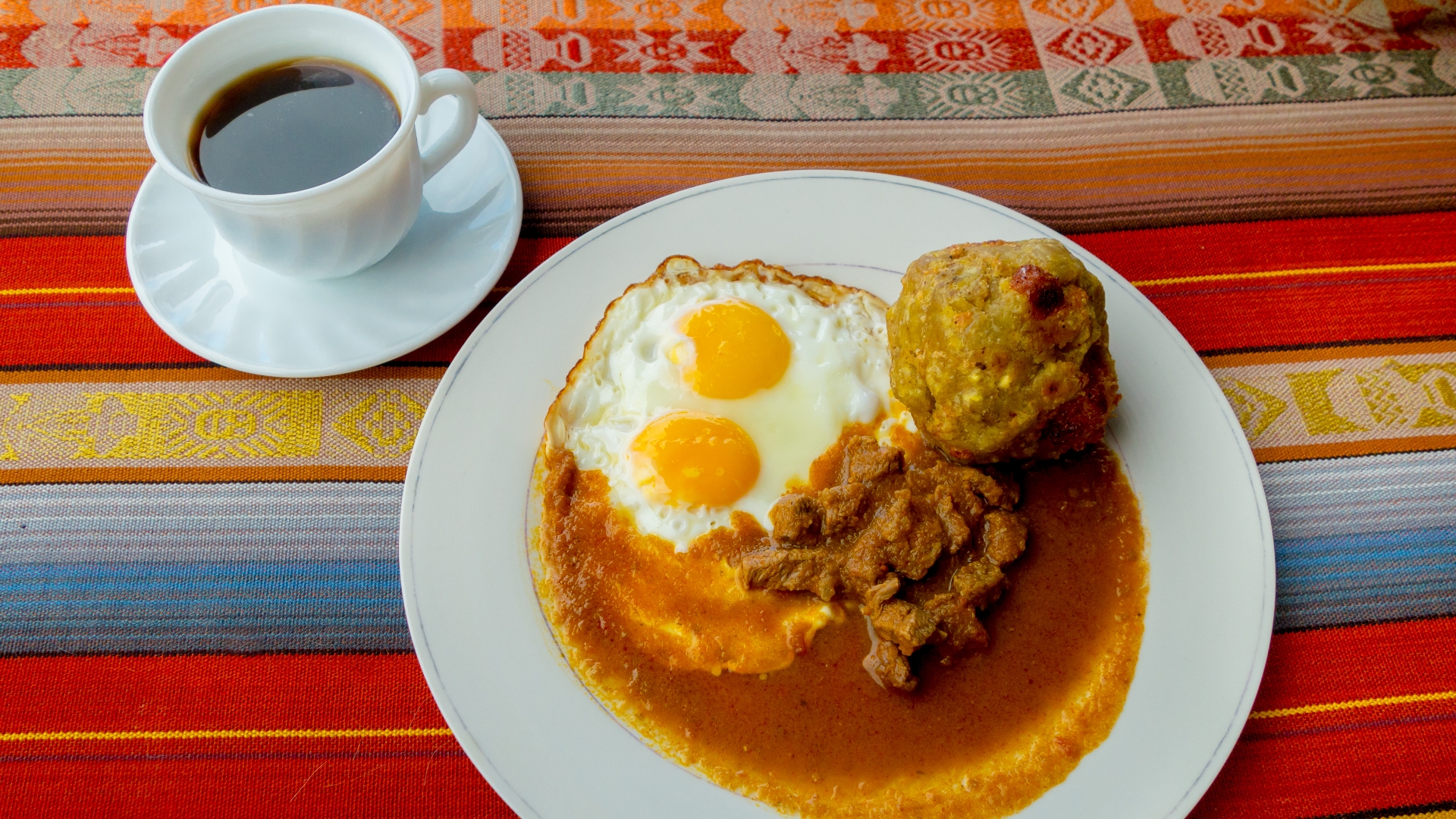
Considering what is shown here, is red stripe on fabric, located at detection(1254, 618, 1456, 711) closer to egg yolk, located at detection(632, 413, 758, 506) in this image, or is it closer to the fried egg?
the fried egg

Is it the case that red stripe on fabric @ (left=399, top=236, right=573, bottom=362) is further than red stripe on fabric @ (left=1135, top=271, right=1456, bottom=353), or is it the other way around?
red stripe on fabric @ (left=1135, top=271, right=1456, bottom=353)

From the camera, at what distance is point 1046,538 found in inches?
109

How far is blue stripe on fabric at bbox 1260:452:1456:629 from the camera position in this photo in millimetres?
2846

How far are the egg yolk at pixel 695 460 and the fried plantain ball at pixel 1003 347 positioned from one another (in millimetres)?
491

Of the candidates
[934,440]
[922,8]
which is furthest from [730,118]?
[934,440]

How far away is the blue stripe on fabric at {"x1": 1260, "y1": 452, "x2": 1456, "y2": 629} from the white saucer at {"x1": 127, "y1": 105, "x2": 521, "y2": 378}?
8.26 feet

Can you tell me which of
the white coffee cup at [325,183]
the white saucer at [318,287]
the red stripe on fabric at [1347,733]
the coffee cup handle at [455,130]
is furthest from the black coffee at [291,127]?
the red stripe on fabric at [1347,733]

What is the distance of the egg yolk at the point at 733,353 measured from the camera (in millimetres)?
2842

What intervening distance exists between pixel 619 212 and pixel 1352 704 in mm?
2653

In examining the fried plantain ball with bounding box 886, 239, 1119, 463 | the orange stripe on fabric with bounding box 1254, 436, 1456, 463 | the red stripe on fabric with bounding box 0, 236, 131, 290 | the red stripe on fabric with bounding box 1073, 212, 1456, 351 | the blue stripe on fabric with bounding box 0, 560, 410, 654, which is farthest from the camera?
the red stripe on fabric with bounding box 1073, 212, 1456, 351

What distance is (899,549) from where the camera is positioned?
8.70 ft

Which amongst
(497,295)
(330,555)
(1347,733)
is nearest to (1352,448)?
(1347,733)

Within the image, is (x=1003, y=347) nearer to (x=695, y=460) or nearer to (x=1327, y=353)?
(x=695, y=460)

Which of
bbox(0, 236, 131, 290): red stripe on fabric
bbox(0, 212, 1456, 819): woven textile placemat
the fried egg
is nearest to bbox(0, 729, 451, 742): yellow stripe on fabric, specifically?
bbox(0, 212, 1456, 819): woven textile placemat
